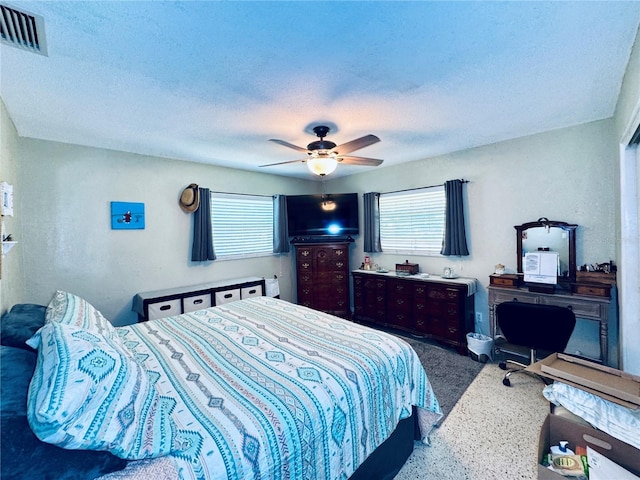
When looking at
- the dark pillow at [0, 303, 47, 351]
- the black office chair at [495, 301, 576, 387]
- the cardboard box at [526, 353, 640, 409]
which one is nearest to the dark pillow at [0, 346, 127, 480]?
the dark pillow at [0, 303, 47, 351]

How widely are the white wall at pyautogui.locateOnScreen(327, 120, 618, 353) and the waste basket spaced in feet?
1.62

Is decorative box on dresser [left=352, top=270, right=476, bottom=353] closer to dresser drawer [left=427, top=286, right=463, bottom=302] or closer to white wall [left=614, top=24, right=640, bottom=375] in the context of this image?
dresser drawer [left=427, top=286, right=463, bottom=302]

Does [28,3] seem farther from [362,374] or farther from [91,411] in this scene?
[362,374]

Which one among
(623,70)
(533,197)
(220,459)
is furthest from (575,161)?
(220,459)

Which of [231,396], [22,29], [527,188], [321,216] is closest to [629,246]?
[527,188]

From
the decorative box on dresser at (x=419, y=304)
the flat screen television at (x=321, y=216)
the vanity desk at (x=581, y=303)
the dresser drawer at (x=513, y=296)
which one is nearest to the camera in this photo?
the vanity desk at (x=581, y=303)

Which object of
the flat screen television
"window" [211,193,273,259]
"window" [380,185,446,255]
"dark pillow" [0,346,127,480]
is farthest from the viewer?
the flat screen television

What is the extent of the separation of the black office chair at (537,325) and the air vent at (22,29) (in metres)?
3.65

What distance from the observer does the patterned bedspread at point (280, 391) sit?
3.36 ft

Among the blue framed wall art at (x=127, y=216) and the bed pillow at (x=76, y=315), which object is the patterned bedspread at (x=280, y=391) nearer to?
the bed pillow at (x=76, y=315)

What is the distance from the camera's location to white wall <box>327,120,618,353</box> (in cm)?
263

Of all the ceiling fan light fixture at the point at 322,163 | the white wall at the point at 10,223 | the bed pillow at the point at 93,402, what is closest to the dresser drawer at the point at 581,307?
the ceiling fan light fixture at the point at 322,163

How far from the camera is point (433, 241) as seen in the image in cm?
388

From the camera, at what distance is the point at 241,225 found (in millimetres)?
4301
